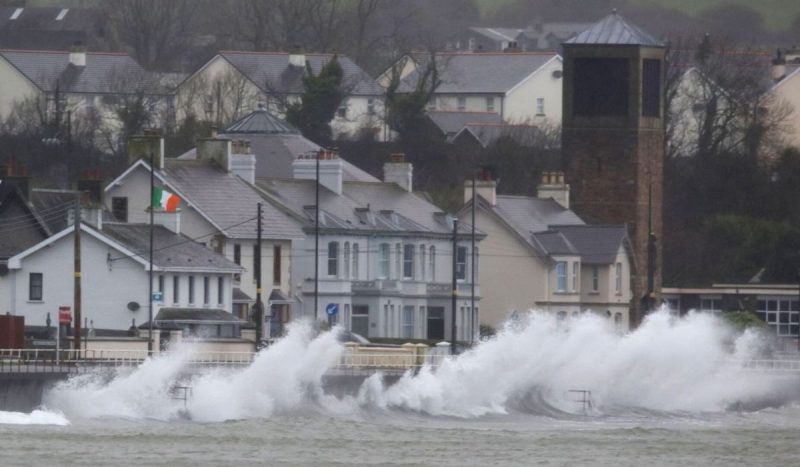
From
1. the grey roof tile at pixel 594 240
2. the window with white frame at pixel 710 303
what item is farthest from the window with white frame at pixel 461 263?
the window with white frame at pixel 710 303

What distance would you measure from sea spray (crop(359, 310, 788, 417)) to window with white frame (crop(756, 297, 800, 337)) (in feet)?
78.4

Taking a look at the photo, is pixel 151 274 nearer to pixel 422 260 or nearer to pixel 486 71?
pixel 422 260

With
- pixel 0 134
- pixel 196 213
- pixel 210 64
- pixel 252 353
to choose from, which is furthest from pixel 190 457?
pixel 210 64

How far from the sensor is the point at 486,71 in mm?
180125

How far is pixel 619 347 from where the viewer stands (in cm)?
9850

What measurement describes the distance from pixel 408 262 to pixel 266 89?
4354cm

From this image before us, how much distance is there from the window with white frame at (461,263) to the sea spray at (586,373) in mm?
14513

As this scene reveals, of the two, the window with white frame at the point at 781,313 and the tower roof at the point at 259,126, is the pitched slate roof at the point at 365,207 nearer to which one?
the tower roof at the point at 259,126

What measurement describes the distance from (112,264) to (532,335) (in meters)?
14.0

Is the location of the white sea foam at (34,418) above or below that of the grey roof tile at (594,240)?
below

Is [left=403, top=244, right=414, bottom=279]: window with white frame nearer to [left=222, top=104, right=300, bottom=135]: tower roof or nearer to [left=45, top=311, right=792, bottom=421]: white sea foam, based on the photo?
[left=222, top=104, right=300, bottom=135]: tower roof

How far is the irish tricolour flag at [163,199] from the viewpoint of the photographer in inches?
4178

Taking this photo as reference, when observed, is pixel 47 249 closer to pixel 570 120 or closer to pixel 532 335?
pixel 532 335

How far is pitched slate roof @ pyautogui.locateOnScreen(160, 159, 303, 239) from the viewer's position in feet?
358
